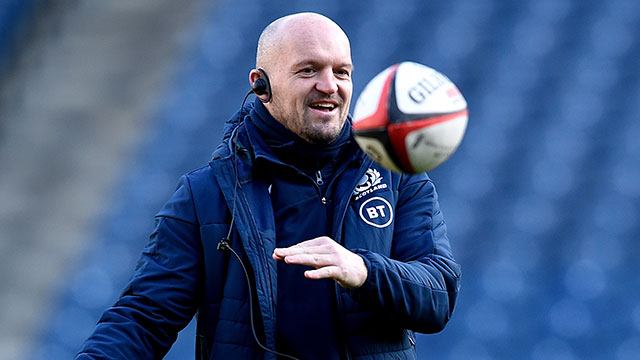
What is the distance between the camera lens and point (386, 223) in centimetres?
242

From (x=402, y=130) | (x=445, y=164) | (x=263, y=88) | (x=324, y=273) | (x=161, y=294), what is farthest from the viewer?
(x=445, y=164)

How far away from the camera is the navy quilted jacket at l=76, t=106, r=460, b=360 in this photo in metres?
2.32

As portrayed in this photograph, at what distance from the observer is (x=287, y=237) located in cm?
241

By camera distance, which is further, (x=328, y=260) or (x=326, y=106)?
(x=326, y=106)

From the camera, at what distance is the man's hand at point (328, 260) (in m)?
2.12

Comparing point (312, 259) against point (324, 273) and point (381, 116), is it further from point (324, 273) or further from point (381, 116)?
point (381, 116)

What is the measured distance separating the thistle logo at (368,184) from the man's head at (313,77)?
0.13 m

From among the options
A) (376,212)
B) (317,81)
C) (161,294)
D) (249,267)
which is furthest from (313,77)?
(161,294)

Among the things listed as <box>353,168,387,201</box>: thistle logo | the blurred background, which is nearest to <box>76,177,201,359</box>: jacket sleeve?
<box>353,168,387,201</box>: thistle logo

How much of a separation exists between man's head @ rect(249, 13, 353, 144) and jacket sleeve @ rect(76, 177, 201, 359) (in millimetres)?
340

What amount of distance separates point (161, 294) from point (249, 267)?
231mm

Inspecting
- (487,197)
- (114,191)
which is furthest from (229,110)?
(487,197)

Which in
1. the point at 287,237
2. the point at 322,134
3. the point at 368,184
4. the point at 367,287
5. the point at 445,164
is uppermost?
the point at 445,164

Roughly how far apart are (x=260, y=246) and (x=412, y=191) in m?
0.45
